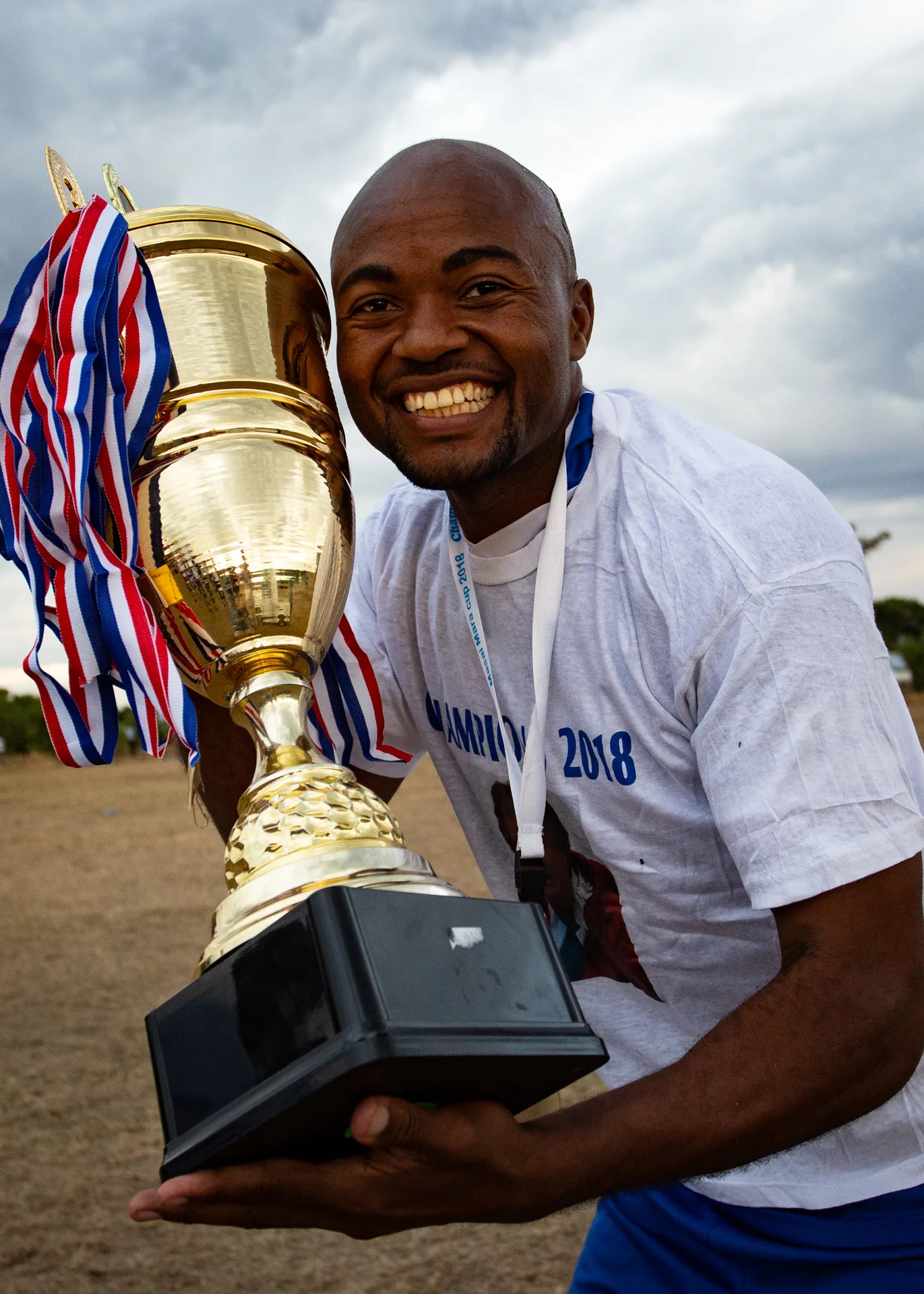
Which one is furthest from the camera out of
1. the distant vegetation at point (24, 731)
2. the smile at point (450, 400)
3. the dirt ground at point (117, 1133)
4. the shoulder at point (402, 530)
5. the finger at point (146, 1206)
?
the distant vegetation at point (24, 731)

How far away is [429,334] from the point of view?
1.59 metres

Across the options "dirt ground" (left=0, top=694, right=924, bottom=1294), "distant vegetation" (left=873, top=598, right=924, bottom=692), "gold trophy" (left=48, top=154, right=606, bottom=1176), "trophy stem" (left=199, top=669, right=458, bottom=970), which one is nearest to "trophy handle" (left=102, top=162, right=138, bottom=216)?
"gold trophy" (left=48, top=154, right=606, bottom=1176)

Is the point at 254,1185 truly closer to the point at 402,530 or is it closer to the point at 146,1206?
the point at 146,1206

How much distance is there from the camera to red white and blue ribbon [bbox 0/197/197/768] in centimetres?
153

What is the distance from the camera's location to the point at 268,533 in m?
1.56

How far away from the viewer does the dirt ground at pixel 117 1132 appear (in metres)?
3.12

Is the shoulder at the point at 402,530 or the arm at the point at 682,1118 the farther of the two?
the shoulder at the point at 402,530

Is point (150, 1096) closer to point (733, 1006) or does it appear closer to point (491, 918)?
point (733, 1006)

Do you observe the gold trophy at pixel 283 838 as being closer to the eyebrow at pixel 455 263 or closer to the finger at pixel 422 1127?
the finger at pixel 422 1127

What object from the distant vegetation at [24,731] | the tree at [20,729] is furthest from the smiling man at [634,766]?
the tree at [20,729]

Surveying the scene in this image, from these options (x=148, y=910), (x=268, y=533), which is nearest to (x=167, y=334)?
(x=268, y=533)

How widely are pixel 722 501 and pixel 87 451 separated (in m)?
0.79

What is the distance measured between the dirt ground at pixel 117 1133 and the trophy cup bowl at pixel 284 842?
2.16 metres

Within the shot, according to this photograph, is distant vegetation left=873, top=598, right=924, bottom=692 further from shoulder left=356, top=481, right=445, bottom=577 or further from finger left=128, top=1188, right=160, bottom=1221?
finger left=128, top=1188, right=160, bottom=1221
